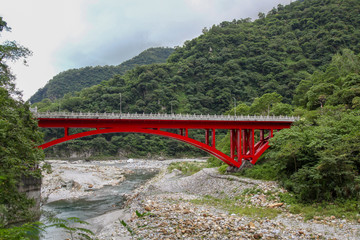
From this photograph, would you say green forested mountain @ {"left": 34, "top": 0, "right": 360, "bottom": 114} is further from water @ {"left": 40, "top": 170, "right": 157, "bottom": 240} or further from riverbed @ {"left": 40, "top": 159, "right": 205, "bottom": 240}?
water @ {"left": 40, "top": 170, "right": 157, "bottom": 240}

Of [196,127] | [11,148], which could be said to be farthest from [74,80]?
[11,148]

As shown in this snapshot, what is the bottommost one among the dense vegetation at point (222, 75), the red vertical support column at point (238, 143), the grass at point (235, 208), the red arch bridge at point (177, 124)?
the grass at point (235, 208)

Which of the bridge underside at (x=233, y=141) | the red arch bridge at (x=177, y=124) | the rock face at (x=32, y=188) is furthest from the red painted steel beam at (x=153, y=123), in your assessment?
the rock face at (x=32, y=188)

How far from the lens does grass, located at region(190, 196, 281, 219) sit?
14583 millimetres

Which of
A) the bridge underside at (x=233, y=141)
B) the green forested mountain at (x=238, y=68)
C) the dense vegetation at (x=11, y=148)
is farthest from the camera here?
the green forested mountain at (x=238, y=68)

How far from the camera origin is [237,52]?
9044 cm

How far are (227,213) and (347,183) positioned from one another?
23.7 ft

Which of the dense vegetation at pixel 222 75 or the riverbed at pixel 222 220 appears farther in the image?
the dense vegetation at pixel 222 75

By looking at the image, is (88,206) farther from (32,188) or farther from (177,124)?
(177,124)

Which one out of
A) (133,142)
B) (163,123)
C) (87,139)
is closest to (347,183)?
(163,123)

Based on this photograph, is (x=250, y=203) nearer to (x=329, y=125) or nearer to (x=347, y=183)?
(x=347, y=183)

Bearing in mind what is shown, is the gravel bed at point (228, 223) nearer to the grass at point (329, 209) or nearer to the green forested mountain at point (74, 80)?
the grass at point (329, 209)

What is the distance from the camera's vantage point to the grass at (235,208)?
1458 centimetres

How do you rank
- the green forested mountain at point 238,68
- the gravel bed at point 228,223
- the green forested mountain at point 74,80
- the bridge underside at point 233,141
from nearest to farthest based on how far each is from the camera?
1. the gravel bed at point 228,223
2. the bridge underside at point 233,141
3. the green forested mountain at point 238,68
4. the green forested mountain at point 74,80
